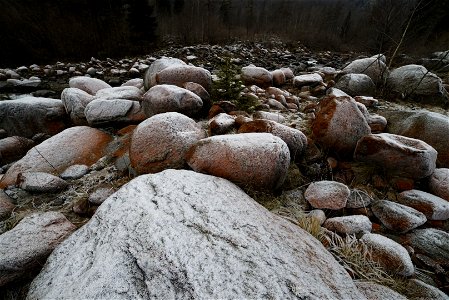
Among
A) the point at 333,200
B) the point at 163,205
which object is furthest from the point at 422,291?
the point at 163,205

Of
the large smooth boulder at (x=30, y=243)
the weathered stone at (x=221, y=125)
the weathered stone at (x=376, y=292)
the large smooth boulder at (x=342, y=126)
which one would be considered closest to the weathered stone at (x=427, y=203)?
the large smooth boulder at (x=342, y=126)

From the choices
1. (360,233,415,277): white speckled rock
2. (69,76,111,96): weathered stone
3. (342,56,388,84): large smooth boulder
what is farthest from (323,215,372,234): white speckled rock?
(69,76,111,96): weathered stone

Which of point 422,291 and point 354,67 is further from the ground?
point 354,67

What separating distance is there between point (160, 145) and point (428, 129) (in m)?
2.58

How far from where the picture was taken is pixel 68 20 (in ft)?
38.0

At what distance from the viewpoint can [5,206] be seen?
6.55 ft

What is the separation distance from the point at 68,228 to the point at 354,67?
17.7ft

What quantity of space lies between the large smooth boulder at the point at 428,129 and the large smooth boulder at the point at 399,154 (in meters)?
0.42

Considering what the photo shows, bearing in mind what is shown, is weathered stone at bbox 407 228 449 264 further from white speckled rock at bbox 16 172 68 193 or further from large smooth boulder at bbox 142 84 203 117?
white speckled rock at bbox 16 172 68 193

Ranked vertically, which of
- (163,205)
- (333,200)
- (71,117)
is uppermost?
(163,205)

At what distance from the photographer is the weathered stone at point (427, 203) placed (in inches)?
73.2

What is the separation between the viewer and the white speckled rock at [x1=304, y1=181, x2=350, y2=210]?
1920mm

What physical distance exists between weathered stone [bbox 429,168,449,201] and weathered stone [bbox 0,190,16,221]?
3351mm

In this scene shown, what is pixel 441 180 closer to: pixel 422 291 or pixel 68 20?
pixel 422 291
